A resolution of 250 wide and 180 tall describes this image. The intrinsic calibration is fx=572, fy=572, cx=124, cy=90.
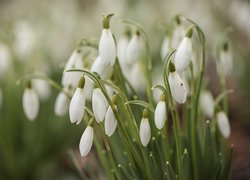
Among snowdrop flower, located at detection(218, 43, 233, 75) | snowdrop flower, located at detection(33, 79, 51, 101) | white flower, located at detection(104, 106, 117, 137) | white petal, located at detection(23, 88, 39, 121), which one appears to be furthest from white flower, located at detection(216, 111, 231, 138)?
snowdrop flower, located at detection(33, 79, 51, 101)

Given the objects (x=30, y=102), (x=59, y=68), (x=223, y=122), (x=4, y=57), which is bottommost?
(x=223, y=122)

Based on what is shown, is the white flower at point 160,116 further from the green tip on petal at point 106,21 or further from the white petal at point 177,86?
the green tip on petal at point 106,21

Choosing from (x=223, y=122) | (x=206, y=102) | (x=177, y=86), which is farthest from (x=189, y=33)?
(x=206, y=102)

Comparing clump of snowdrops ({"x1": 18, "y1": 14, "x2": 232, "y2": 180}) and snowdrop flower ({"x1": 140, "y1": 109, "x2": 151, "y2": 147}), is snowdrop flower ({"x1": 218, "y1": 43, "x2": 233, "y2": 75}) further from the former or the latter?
snowdrop flower ({"x1": 140, "y1": 109, "x2": 151, "y2": 147})

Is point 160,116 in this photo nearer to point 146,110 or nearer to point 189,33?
point 146,110

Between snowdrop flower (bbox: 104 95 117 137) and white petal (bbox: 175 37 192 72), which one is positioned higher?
white petal (bbox: 175 37 192 72)

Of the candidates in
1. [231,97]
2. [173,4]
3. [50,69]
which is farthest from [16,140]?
[173,4]

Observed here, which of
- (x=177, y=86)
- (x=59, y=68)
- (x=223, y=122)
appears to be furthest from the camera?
(x=59, y=68)

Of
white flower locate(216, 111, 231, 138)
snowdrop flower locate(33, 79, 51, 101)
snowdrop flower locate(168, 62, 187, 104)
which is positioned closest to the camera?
snowdrop flower locate(168, 62, 187, 104)
